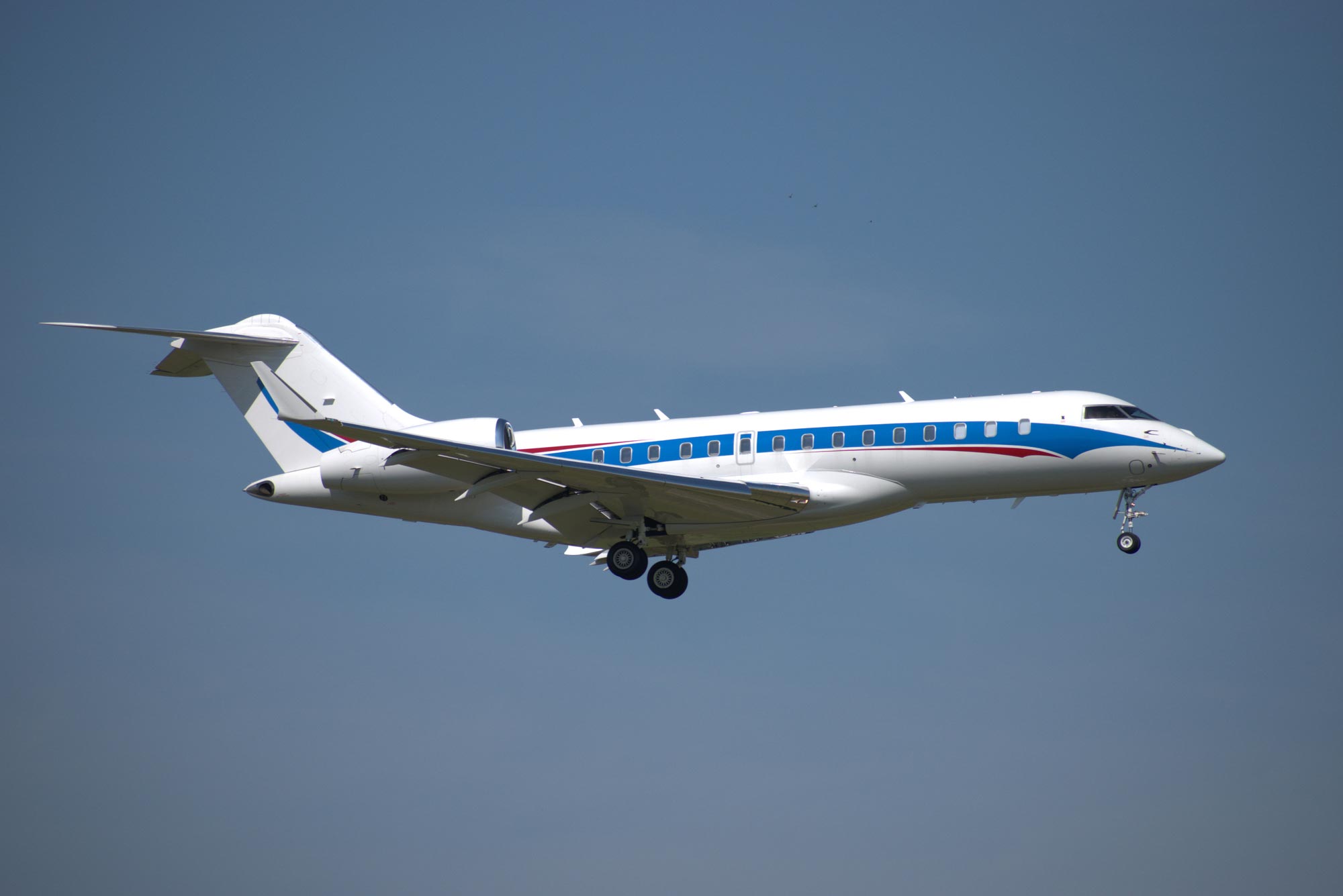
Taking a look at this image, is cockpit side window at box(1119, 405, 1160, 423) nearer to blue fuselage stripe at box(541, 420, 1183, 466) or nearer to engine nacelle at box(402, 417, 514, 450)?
blue fuselage stripe at box(541, 420, 1183, 466)

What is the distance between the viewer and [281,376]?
89.3ft

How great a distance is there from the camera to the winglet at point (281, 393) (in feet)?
88.9

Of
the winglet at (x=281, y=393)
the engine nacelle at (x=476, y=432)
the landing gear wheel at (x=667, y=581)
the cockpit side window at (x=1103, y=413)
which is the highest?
the winglet at (x=281, y=393)

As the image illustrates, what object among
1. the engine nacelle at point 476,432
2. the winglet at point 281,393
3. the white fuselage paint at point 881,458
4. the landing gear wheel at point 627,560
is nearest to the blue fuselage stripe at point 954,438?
the white fuselage paint at point 881,458

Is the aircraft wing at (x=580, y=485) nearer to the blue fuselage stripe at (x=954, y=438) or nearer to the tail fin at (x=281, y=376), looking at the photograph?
the blue fuselage stripe at (x=954, y=438)

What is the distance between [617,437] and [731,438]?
210 centimetres

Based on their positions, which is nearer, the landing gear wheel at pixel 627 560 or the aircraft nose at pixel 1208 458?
the aircraft nose at pixel 1208 458

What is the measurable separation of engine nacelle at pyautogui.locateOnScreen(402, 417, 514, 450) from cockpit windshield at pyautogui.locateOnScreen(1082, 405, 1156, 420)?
955 centimetres

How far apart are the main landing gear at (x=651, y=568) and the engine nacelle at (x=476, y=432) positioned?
2.74m

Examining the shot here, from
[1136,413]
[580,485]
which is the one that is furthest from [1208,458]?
[580,485]

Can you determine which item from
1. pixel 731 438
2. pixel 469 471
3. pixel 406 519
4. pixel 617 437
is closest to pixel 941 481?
pixel 731 438

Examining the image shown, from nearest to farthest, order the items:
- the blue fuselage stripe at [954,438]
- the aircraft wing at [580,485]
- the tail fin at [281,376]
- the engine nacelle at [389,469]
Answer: the aircraft wing at [580,485]
the blue fuselage stripe at [954,438]
the engine nacelle at [389,469]
the tail fin at [281,376]

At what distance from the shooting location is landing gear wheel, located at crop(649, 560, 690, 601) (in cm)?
2595

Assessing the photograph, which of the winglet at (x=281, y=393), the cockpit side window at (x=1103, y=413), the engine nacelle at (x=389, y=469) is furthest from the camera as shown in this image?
the winglet at (x=281, y=393)
